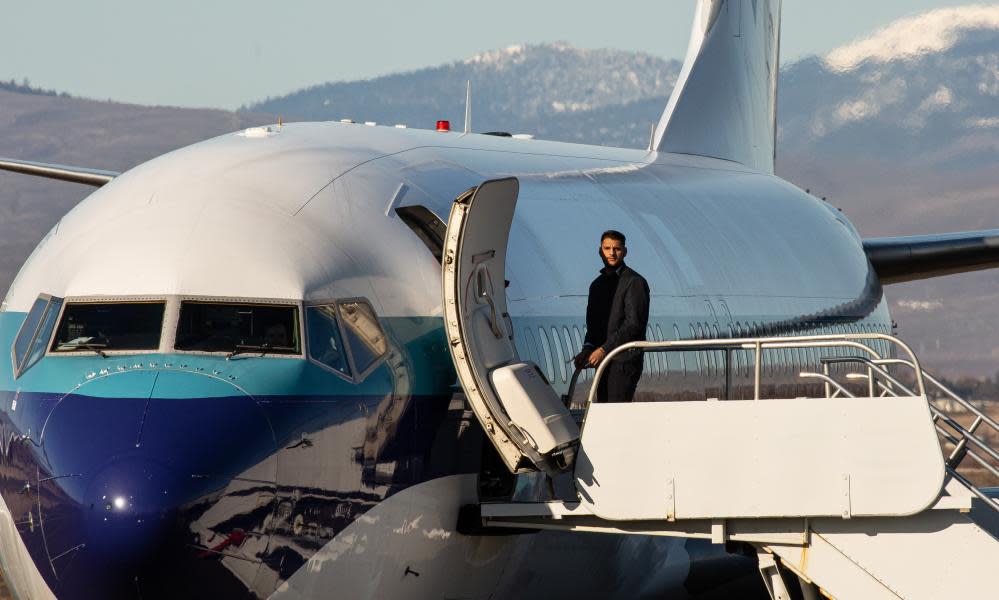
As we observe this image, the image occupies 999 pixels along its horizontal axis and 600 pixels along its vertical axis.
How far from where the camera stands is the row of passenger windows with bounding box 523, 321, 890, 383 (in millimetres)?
14219

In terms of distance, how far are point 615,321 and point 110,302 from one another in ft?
12.3

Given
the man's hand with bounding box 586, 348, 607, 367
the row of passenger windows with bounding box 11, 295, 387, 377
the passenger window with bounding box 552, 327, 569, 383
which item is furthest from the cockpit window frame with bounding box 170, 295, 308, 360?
the passenger window with bounding box 552, 327, 569, 383

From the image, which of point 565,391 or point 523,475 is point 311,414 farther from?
point 565,391

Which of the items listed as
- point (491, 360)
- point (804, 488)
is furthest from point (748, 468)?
point (491, 360)

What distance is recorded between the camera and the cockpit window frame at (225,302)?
37.8ft

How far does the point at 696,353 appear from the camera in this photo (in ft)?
58.3

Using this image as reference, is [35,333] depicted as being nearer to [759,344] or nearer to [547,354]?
[547,354]

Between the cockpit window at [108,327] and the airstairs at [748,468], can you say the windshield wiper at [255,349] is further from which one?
the airstairs at [748,468]

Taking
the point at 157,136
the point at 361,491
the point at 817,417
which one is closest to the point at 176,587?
the point at 361,491

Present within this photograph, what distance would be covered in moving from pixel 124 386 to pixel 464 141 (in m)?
5.67

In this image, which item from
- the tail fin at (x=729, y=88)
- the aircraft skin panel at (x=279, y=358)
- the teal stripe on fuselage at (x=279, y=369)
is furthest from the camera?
the tail fin at (x=729, y=88)

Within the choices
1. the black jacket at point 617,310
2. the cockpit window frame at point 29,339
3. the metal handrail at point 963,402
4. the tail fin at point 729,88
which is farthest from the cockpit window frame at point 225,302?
the tail fin at point 729,88

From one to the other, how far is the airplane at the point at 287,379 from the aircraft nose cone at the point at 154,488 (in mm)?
13

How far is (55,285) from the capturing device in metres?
12.5
